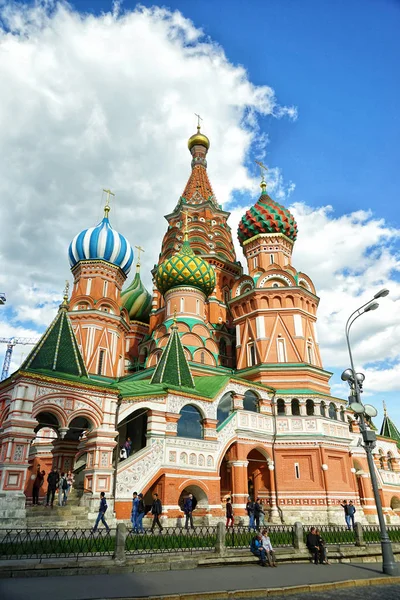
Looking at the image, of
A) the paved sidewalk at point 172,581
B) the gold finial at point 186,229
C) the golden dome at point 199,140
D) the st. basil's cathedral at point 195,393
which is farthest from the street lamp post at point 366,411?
the golden dome at point 199,140

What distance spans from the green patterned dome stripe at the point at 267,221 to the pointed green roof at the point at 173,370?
11.4m

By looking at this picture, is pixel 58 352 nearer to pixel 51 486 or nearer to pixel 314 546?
pixel 51 486

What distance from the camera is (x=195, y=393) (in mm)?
15539

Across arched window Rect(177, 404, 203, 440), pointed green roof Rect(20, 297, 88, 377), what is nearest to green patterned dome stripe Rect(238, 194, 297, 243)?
arched window Rect(177, 404, 203, 440)

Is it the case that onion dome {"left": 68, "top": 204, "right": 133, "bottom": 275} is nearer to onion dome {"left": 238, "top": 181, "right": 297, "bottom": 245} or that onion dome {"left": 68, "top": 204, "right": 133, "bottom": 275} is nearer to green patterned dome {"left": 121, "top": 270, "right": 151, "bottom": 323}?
green patterned dome {"left": 121, "top": 270, "right": 151, "bottom": 323}

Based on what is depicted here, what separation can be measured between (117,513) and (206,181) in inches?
1068

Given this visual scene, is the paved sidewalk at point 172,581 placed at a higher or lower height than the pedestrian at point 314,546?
lower

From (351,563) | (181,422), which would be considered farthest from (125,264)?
(351,563)

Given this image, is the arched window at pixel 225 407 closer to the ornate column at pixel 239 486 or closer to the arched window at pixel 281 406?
the ornate column at pixel 239 486

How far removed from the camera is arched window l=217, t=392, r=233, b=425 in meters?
17.7

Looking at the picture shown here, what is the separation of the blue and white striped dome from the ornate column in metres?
14.7

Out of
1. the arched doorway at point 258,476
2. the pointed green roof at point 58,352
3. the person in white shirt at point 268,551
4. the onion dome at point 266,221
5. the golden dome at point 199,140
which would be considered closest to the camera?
the person in white shirt at point 268,551

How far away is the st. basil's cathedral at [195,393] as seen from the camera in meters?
12.7

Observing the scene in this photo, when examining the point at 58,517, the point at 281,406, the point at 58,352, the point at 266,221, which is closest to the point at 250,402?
Result: the point at 281,406
